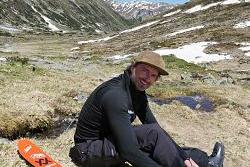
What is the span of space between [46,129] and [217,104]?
11111mm

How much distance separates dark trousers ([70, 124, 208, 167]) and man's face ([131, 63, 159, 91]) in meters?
1.19

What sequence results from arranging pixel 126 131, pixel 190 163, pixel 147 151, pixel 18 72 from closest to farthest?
pixel 126 131 < pixel 147 151 < pixel 190 163 < pixel 18 72

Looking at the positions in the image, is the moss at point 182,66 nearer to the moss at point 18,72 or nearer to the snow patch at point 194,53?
the snow patch at point 194,53

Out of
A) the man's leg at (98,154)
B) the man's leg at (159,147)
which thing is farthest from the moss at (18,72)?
the man's leg at (159,147)

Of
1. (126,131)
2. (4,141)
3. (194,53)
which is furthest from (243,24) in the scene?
(126,131)

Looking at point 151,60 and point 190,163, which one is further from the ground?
point 151,60

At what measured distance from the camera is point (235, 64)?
50.8 meters

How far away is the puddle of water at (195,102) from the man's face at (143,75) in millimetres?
→ 12676

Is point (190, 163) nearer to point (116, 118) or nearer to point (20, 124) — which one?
point (116, 118)

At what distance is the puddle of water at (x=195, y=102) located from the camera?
23.8 meters

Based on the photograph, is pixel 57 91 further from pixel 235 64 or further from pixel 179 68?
pixel 235 64

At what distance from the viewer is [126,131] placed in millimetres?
10703

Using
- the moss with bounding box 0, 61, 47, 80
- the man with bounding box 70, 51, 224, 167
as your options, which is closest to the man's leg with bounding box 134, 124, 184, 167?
the man with bounding box 70, 51, 224, 167

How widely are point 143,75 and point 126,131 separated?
1380 millimetres
